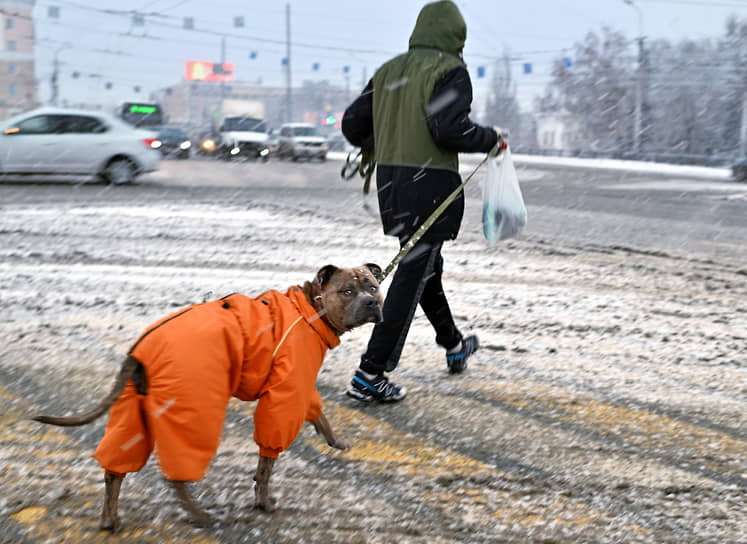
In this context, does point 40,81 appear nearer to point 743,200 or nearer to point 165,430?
point 743,200

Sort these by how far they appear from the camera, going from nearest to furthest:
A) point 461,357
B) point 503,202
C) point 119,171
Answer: point 503,202 → point 461,357 → point 119,171

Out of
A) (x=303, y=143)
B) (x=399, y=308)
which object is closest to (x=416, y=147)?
(x=399, y=308)

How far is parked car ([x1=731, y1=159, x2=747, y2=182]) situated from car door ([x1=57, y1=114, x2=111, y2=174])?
16.8m

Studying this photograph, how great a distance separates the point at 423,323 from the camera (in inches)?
243

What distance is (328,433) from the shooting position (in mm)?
3484

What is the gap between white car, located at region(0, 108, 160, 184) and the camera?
1723 cm

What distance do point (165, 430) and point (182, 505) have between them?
1.08 feet

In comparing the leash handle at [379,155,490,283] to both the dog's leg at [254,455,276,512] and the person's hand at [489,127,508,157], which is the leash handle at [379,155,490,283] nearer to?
the person's hand at [489,127,508,157]

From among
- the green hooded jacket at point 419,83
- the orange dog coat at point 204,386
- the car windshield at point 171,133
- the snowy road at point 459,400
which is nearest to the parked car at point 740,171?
the snowy road at point 459,400

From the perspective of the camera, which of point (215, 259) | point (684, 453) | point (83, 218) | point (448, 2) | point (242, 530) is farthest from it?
point (83, 218)

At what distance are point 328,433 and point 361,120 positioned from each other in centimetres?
178

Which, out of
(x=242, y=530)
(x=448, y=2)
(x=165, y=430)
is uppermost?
(x=448, y=2)

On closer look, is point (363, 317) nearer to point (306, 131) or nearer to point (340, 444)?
point (340, 444)

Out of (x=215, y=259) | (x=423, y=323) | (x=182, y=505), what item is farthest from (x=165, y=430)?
(x=215, y=259)
